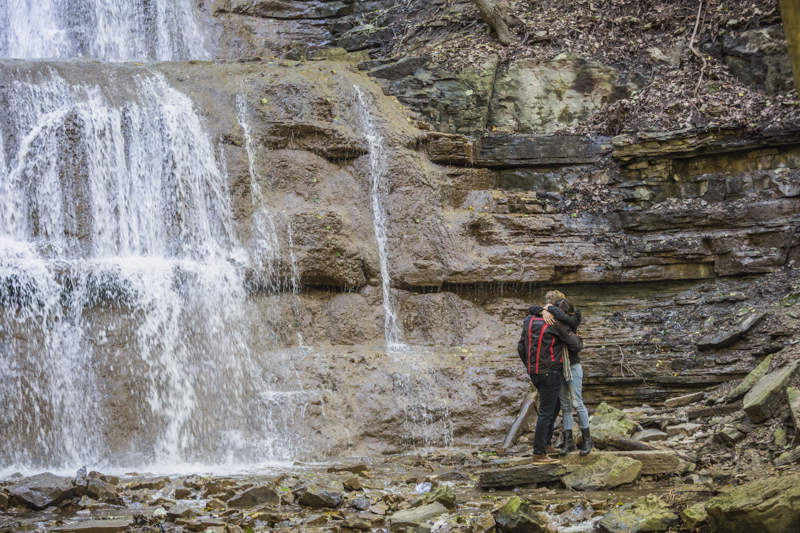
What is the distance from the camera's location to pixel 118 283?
9.98 m

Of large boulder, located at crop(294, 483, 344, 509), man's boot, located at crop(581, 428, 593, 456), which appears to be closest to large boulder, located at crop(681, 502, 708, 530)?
man's boot, located at crop(581, 428, 593, 456)

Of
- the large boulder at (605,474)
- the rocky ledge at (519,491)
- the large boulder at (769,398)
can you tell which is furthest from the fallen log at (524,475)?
the large boulder at (769,398)

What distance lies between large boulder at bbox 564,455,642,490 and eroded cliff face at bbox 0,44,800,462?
3393 mm

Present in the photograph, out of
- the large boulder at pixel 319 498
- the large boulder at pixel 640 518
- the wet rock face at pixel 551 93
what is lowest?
the large boulder at pixel 319 498

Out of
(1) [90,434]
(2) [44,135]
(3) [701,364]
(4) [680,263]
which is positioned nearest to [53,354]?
(1) [90,434]

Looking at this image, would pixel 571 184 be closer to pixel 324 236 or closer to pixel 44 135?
pixel 324 236

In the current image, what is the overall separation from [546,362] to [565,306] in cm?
77

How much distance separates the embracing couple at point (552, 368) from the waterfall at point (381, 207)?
452 cm

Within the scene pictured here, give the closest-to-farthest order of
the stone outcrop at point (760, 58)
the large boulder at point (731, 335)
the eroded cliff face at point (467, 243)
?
1. the large boulder at point (731, 335)
2. the eroded cliff face at point (467, 243)
3. the stone outcrop at point (760, 58)

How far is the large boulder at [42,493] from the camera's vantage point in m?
6.02

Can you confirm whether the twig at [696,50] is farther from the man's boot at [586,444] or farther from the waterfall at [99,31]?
the waterfall at [99,31]

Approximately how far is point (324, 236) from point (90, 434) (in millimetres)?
4828

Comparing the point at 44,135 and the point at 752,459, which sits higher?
the point at 44,135

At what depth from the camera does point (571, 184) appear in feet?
44.4
